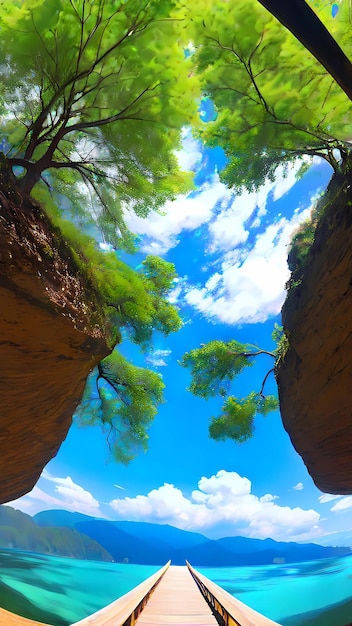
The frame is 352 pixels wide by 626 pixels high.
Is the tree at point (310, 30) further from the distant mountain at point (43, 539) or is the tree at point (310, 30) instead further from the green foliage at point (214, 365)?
the distant mountain at point (43, 539)

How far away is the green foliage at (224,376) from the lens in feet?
29.4

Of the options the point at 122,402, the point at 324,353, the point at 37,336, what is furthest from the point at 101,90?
the point at 122,402

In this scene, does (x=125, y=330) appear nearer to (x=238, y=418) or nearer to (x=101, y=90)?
(x=238, y=418)

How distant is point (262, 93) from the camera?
510 centimetres

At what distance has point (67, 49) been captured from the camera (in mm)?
4434

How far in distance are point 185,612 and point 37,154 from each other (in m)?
9.64

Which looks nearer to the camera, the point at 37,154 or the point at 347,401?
the point at 347,401

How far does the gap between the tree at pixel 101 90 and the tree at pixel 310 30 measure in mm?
3668

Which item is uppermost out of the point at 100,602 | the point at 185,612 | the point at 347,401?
the point at 347,401

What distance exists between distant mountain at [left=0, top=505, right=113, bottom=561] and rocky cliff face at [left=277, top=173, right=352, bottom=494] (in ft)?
116

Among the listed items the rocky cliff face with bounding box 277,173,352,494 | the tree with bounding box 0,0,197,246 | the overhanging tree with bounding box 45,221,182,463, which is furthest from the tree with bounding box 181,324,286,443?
the tree with bounding box 0,0,197,246

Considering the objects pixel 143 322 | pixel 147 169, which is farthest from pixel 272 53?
pixel 143 322

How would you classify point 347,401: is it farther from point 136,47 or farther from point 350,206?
point 136,47

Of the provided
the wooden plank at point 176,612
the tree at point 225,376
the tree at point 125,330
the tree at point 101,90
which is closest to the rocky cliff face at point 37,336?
the tree at point 125,330
